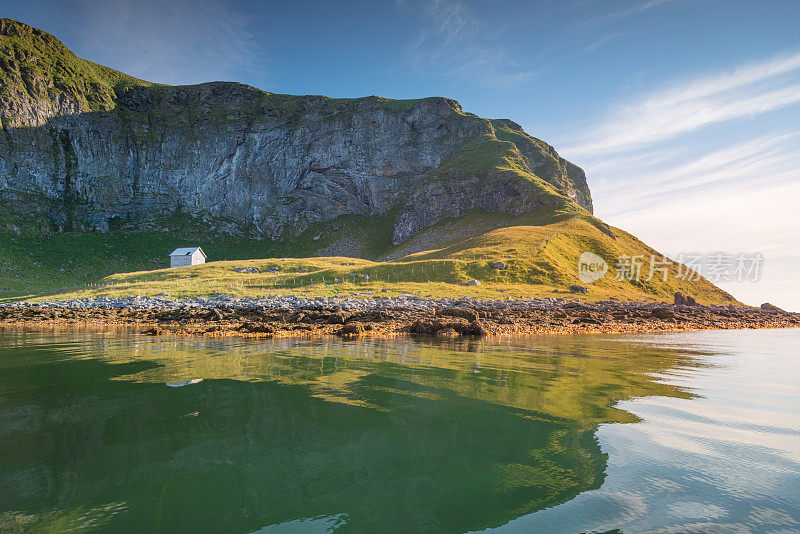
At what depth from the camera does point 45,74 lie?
4459 inches

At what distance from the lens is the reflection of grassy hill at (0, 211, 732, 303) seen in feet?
165

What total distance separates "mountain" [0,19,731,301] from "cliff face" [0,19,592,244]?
18.7 inches

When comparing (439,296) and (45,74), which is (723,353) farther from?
(45,74)

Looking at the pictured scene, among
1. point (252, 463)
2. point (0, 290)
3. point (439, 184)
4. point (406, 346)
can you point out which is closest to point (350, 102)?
point (439, 184)

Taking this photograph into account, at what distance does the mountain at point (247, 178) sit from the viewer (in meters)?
94.1

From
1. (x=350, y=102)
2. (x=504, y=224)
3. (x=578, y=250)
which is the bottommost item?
(x=578, y=250)

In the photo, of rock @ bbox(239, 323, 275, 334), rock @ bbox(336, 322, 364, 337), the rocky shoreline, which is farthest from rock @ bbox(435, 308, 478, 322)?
rock @ bbox(239, 323, 275, 334)

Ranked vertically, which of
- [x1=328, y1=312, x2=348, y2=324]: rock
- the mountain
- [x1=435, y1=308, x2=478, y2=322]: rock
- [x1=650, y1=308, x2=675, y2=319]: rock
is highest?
the mountain

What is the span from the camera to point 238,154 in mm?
139625

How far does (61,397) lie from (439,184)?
12176cm

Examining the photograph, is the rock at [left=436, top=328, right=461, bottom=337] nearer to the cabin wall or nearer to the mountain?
the mountain

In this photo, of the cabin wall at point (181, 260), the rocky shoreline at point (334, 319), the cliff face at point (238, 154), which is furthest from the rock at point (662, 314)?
the cabin wall at point (181, 260)

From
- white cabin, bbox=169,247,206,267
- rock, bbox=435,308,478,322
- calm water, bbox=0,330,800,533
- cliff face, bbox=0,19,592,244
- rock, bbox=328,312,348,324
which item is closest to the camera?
calm water, bbox=0,330,800,533

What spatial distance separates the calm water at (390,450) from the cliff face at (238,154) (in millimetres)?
102554
